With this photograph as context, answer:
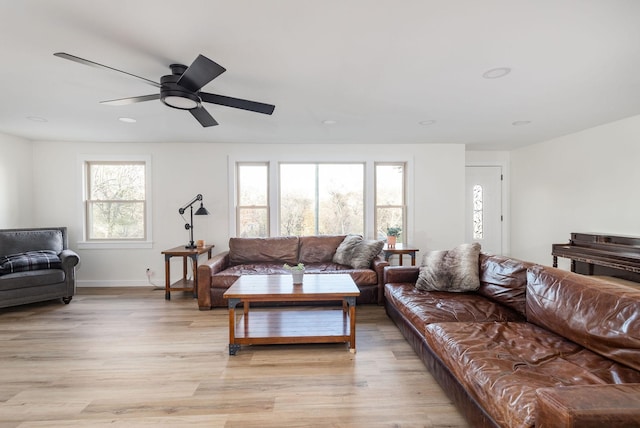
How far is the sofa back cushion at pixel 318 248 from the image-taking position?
452 cm

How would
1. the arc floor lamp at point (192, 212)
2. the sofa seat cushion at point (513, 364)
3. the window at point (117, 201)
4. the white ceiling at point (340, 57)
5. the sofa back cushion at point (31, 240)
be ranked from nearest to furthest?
the sofa seat cushion at point (513, 364) < the white ceiling at point (340, 57) < the sofa back cushion at point (31, 240) < the arc floor lamp at point (192, 212) < the window at point (117, 201)

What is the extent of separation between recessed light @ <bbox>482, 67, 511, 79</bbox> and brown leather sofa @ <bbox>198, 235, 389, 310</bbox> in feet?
7.86

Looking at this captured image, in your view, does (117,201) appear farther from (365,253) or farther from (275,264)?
(365,253)

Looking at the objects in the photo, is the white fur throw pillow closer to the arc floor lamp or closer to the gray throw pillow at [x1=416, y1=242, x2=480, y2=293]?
the gray throw pillow at [x1=416, y1=242, x2=480, y2=293]

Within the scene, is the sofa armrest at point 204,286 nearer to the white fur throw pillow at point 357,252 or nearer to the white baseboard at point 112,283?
the white baseboard at point 112,283

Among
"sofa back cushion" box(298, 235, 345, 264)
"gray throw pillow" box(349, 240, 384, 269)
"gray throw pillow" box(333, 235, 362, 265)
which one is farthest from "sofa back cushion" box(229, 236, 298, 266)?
"gray throw pillow" box(349, 240, 384, 269)

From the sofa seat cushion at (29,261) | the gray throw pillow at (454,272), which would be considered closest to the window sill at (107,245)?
the sofa seat cushion at (29,261)

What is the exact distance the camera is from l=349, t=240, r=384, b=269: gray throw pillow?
407 centimetres

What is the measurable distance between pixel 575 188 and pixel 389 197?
274cm

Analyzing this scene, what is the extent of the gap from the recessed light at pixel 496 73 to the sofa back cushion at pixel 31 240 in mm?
5711

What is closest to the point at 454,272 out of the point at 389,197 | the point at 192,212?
the point at 389,197

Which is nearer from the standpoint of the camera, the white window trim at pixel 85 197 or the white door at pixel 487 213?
the white window trim at pixel 85 197

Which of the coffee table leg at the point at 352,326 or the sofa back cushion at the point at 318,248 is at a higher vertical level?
the sofa back cushion at the point at 318,248

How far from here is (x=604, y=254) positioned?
11.6ft
